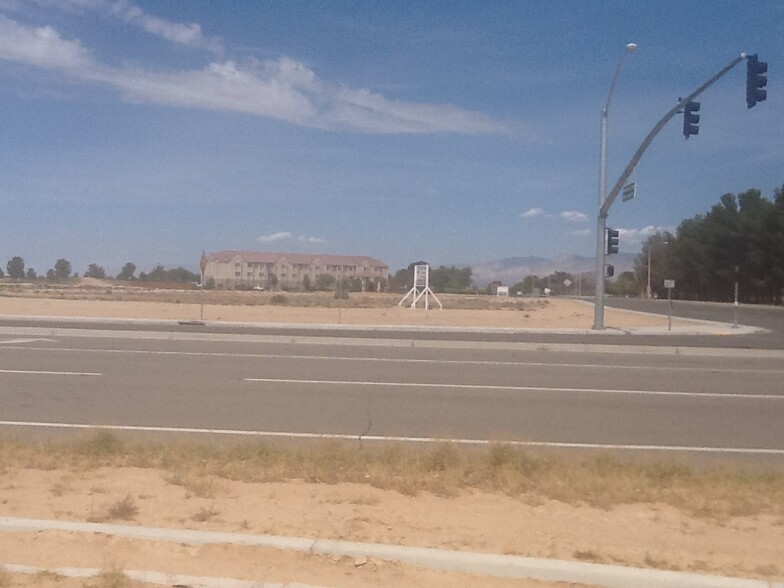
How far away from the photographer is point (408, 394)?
47.2 feet

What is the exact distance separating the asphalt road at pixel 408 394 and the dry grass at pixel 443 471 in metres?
1.81

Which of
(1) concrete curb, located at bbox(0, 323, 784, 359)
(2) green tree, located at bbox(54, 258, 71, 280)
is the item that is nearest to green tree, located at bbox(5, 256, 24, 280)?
(2) green tree, located at bbox(54, 258, 71, 280)

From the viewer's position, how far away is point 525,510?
6.88 meters

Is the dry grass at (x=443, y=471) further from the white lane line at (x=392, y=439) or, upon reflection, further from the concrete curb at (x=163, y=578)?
the concrete curb at (x=163, y=578)

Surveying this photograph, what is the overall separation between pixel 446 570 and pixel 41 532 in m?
2.73

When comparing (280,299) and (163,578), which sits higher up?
(280,299)

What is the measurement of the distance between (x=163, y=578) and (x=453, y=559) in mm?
1758

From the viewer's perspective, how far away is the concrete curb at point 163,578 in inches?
206

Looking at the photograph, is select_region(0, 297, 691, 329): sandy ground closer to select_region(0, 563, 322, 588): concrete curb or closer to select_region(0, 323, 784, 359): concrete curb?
select_region(0, 323, 784, 359): concrete curb

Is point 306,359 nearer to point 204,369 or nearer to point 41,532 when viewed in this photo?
point 204,369

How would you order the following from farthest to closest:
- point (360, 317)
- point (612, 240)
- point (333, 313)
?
point (333, 313) < point (360, 317) < point (612, 240)

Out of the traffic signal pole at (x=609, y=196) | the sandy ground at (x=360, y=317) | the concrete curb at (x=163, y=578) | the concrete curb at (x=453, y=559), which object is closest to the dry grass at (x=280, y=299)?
the sandy ground at (x=360, y=317)

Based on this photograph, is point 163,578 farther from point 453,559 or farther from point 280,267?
point 280,267

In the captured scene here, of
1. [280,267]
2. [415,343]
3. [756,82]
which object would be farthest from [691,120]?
[280,267]
